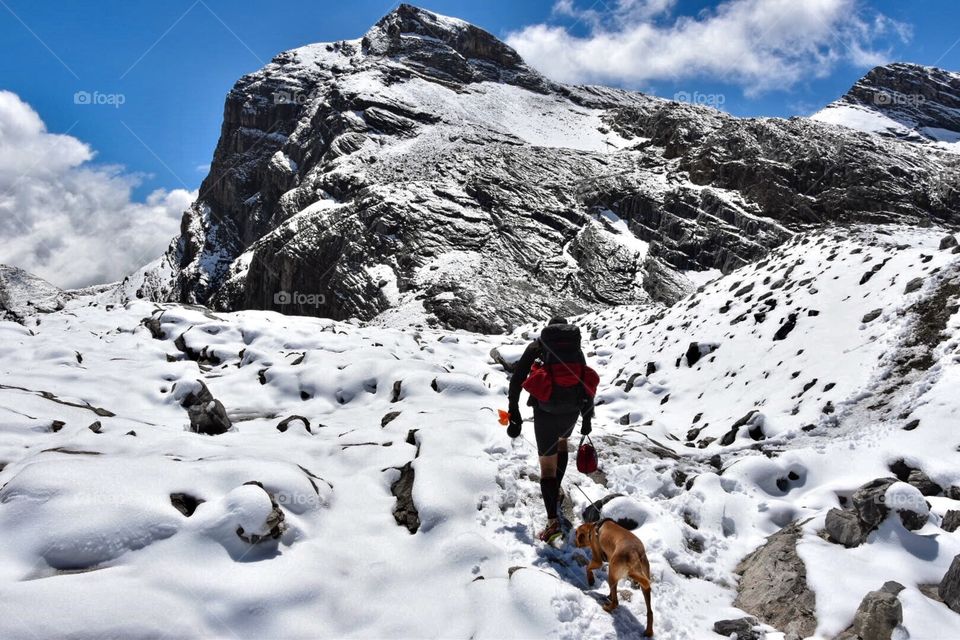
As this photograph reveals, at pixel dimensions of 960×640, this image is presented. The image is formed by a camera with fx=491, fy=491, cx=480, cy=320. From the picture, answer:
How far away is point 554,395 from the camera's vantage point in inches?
220

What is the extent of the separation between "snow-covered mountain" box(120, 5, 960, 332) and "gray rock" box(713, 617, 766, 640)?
31.4m

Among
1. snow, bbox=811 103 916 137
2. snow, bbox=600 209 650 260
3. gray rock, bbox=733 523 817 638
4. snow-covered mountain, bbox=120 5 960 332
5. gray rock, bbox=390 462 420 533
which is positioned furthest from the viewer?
snow, bbox=811 103 916 137

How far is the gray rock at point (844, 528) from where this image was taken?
183 inches

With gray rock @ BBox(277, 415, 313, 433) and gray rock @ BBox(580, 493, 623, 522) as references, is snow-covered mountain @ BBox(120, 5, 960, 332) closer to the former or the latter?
gray rock @ BBox(277, 415, 313, 433)

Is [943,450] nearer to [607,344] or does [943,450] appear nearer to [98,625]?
[98,625]

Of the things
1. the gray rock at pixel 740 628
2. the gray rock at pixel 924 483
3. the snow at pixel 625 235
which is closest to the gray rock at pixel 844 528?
the gray rock at pixel 740 628

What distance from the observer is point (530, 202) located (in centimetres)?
5272

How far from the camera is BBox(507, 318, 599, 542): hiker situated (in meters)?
5.47

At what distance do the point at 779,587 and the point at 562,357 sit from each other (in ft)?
9.56

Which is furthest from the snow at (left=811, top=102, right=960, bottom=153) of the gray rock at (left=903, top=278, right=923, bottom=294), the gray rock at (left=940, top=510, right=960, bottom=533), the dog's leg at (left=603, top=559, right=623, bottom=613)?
the dog's leg at (left=603, top=559, right=623, bottom=613)

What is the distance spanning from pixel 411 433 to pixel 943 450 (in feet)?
22.5

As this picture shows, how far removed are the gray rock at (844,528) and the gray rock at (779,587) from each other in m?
0.31

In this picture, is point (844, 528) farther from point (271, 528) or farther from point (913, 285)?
point (913, 285)

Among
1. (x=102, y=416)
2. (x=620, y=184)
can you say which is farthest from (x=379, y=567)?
(x=620, y=184)
